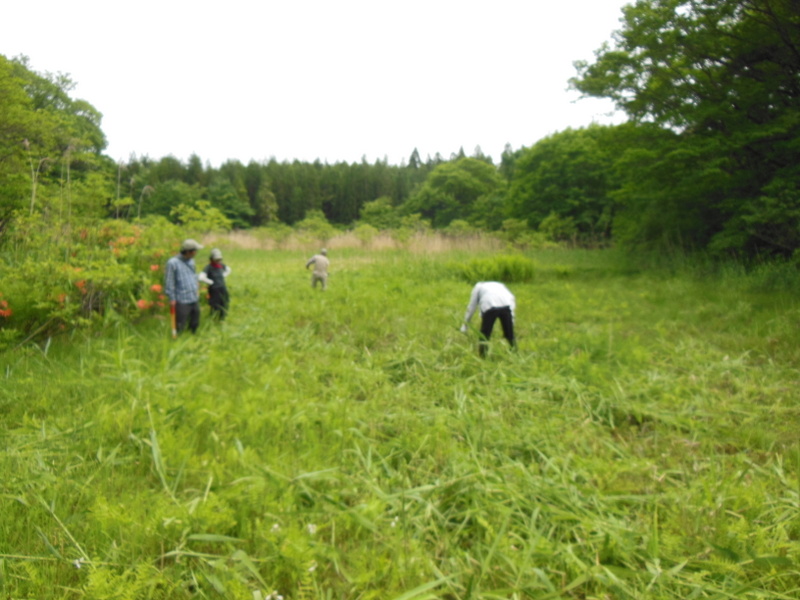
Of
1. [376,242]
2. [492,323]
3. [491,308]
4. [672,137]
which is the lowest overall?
[492,323]

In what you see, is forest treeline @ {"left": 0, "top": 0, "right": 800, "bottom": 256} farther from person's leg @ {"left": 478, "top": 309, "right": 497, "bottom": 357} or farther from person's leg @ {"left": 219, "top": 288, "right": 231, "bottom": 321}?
person's leg @ {"left": 478, "top": 309, "right": 497, "bottom": 357}

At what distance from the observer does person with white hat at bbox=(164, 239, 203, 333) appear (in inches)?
229

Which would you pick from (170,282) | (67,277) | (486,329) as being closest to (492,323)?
(486,329)

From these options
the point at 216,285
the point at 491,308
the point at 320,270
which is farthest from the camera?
the point at 320,270

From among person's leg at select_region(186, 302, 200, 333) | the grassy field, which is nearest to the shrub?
the grassy field

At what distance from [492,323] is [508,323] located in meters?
0.19

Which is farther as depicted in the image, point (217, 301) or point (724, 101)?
point (724, 101)

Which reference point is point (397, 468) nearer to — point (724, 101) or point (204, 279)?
point (204, 279)

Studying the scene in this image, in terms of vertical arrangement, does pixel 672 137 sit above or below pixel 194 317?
above

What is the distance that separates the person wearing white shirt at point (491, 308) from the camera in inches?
215

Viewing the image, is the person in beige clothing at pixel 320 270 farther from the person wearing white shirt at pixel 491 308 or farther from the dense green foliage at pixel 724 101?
the dense green foliage at pixel 724 101

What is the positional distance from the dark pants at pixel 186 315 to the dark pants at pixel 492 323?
368cm

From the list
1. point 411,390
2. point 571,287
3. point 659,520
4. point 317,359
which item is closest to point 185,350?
point 317,359

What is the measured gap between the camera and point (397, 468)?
3.08 metres
